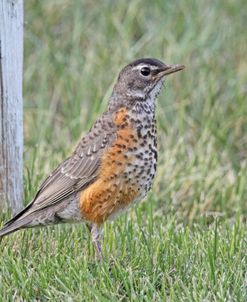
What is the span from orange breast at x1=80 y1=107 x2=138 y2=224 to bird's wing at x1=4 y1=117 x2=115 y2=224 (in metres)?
0.06

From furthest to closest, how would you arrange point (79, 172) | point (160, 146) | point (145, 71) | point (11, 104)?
point (160, 146) → point (11, 104) → point (145, 71) → point (79, 172)

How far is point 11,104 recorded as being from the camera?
6.97 m

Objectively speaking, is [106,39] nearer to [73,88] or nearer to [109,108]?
[73,88]

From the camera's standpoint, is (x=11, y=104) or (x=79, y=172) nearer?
(x=79, y=172)

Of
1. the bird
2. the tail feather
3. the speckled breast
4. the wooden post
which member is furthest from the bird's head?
the tail feather

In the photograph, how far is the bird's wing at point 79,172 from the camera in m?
6.48

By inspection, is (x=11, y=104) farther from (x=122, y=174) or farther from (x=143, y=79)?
(x=122, y=174)

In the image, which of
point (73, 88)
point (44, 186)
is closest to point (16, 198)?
point (44, 186)

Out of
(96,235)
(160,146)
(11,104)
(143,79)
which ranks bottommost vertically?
(96,235)

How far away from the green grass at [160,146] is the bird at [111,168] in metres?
0.17

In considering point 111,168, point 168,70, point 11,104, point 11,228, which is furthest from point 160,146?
point 11,228

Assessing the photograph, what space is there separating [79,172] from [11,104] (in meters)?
0.80

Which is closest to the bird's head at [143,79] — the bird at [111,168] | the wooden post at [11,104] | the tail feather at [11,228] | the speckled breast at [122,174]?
the bird at [111,168]

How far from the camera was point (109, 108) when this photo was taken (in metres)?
6.72
